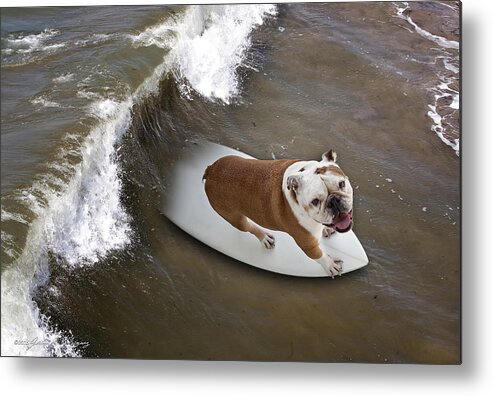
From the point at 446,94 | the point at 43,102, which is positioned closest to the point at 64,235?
the point at 43,102

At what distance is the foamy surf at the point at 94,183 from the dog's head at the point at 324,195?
481mm

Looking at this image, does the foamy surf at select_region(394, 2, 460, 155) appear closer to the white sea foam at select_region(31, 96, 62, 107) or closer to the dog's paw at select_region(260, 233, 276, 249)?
the dog's paw at select_region(260, 233, 276, 249)

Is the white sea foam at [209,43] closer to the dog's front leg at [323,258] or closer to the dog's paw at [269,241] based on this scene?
the dog's paw at [269,241]

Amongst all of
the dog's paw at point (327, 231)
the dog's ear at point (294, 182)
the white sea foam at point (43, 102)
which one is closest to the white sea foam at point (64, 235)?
the white sea foam at point (43, 102)

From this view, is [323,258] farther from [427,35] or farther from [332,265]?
[427,35]

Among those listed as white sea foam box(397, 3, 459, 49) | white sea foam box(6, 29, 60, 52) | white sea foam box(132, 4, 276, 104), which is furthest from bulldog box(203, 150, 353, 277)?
white sea foam box(6, 29, 60, 52)

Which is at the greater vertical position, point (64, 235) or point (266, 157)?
point (266, 157)

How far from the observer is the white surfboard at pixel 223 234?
2355 mm

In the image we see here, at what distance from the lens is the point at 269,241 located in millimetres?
2395

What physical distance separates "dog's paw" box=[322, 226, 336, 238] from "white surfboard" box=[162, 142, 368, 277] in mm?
14

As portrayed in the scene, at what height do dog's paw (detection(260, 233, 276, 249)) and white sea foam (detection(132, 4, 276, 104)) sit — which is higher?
white sea foam (detection(132, 4, 276, 104))

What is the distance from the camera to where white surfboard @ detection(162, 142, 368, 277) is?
236cm

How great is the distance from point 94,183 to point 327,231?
3.22 ft

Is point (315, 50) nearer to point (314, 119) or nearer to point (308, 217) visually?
point (314, 119)
